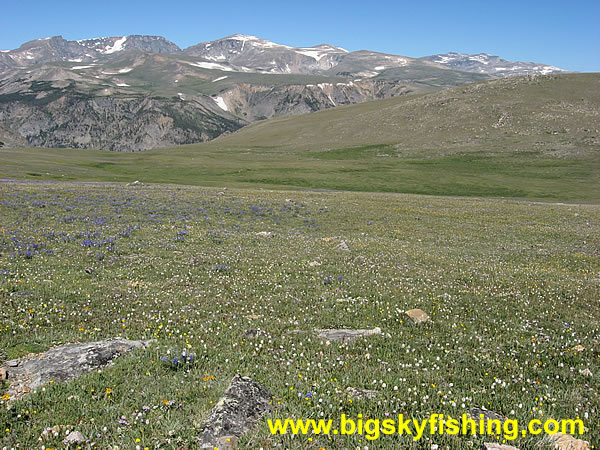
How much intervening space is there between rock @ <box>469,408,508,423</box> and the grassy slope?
7293 centimetres

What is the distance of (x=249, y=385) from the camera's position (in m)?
7.29

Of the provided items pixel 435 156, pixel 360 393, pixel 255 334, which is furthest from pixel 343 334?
pixel 435 156

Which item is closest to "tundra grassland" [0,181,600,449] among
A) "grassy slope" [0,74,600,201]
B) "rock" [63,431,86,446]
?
"rock" [63,431,86,446]

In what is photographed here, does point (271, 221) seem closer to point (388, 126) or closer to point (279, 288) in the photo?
point (279, 288)

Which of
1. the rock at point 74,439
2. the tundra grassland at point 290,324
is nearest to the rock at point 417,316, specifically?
the tundra grassland at point 290,324

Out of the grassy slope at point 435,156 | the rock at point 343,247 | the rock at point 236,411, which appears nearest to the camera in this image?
the rock at point 236,411

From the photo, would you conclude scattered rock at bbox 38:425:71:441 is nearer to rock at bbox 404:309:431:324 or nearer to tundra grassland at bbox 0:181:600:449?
tundra grassland at bbox 0:181:600:449

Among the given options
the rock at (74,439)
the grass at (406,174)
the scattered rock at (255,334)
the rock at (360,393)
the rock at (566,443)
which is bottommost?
the scattered rock at (255,334)

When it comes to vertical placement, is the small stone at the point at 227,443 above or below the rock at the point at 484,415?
above

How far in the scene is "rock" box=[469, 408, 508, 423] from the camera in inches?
269

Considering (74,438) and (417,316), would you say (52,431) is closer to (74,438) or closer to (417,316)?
(74,438)

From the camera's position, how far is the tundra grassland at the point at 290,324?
22.5 ft

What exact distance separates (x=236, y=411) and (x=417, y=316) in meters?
7.06

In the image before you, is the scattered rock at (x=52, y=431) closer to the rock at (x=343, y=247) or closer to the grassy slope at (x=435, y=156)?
the rock at (x=343, y=247)
